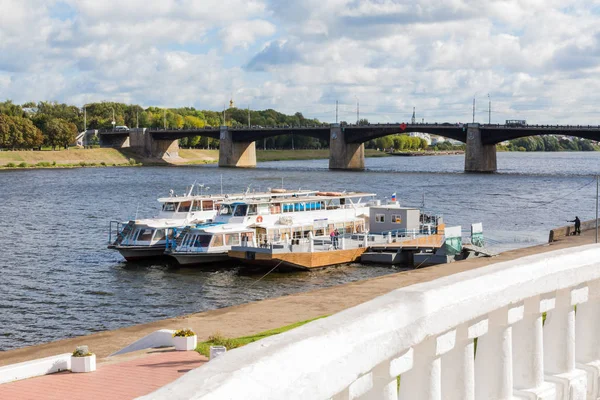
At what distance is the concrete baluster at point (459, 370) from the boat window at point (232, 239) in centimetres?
4000

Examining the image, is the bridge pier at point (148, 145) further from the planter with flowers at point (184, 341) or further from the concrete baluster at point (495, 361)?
the concrete baluster at point (495, 361)

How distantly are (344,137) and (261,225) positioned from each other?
10843 centimetres

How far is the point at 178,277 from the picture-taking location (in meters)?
41.2

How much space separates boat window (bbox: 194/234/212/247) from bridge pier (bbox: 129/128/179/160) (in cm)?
13673

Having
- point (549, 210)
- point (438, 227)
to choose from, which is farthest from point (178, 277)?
point (549, 210)

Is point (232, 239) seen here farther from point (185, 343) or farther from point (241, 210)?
point (185, 343)

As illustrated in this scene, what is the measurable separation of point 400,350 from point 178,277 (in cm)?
3757

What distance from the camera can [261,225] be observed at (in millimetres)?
45875

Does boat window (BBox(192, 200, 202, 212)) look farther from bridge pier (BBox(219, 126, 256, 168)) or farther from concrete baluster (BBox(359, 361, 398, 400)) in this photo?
bridge pier (BBox(219, 126, 256, 168))

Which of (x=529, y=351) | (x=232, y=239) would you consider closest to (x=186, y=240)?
(x=232, y=239)

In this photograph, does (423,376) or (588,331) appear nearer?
(423,376)

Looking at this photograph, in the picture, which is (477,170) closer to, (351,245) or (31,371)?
(351,245)

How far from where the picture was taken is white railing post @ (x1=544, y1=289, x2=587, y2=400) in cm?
574

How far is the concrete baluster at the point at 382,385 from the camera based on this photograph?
4.28m
